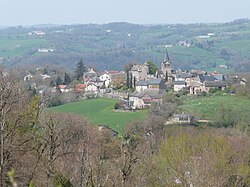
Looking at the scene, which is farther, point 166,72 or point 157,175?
point 166,72

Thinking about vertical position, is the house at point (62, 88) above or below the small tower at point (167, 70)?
below

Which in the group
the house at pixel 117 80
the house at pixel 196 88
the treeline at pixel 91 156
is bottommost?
the house at pixel 117 80

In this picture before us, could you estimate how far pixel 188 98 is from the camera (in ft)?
172

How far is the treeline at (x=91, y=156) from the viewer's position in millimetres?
13719

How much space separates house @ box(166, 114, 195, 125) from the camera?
4179cm

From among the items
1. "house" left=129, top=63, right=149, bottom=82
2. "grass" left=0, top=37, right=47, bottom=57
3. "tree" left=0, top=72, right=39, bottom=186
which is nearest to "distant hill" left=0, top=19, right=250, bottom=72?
"grass" left=0, top=37, right=47, bottom=57

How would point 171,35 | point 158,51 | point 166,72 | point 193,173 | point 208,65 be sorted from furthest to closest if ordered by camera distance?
point 171,35, point 158,51, point 208,65, point 166,72, point 193,173

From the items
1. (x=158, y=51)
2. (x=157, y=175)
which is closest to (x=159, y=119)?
(x=157, y=175)

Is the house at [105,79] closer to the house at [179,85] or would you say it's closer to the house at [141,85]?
the house at [141,85]

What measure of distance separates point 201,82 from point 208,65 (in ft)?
195

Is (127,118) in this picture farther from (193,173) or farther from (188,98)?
(193,173)

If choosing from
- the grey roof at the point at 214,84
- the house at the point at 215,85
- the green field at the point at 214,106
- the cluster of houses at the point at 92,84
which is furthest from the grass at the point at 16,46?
the green field at the point at 214,106

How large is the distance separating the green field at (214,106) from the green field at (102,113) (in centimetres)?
416

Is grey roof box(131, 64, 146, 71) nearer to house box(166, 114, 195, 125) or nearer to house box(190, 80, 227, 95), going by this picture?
house box(190, 80, 227, 95)
